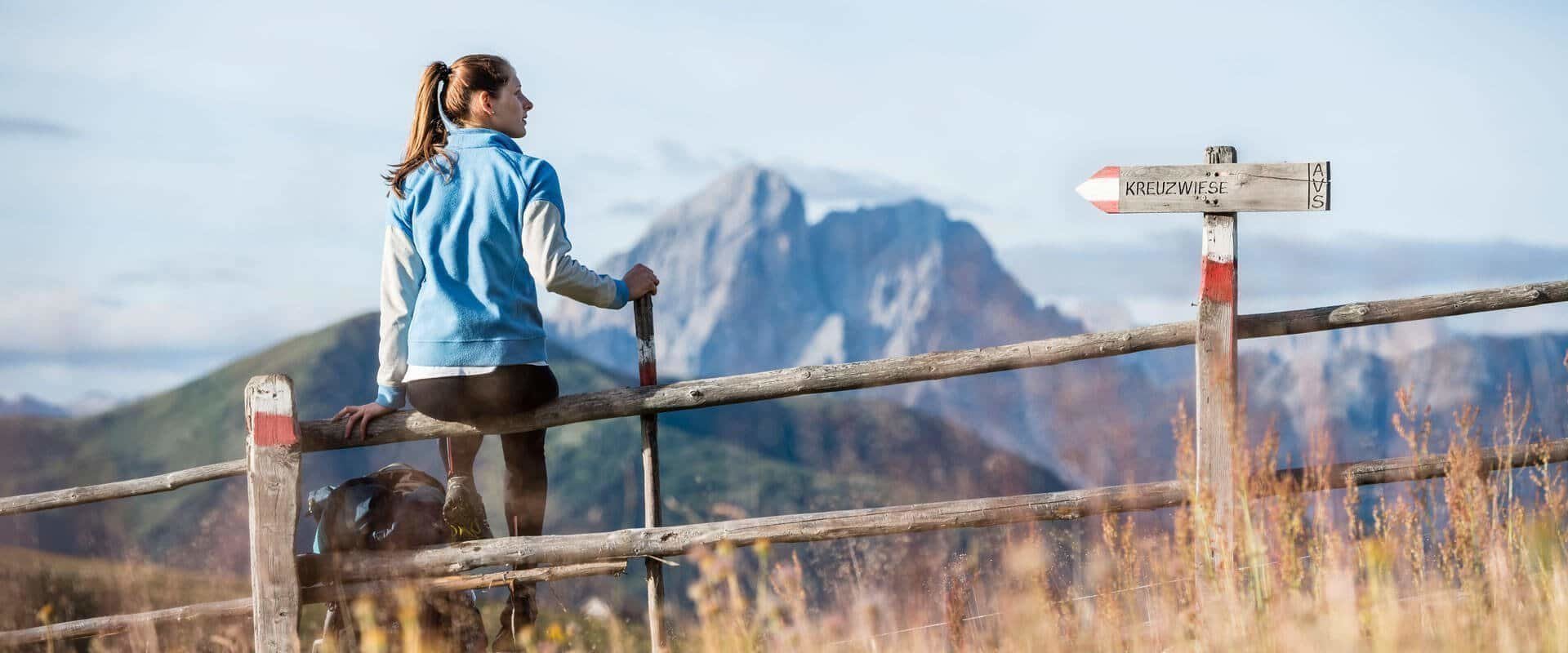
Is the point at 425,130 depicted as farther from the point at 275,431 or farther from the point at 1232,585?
the point at 1232,585

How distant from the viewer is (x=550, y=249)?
356 centimetres

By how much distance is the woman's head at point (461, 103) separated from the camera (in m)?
3.77

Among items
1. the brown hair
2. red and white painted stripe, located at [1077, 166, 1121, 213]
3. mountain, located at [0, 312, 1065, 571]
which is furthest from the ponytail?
mountain, located at [0, 312, 1065, 571]

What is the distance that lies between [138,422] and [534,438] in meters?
138

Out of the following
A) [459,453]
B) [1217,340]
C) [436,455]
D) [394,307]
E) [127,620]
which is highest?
[436,455]

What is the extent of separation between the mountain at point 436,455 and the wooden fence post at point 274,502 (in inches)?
3161

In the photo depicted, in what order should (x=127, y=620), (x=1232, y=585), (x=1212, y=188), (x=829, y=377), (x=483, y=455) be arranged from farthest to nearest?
(x=483, y=455)
(x=127, y=620)
(x=1212, y=188)
(x=829, y=377)
(x=1232, y=585)

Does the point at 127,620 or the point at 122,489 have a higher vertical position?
the point at 122,489

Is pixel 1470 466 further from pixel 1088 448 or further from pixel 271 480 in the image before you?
pixel 271 480

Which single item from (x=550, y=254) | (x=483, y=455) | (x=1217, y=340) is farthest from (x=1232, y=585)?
(x=483, y=455)

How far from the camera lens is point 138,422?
12612cm

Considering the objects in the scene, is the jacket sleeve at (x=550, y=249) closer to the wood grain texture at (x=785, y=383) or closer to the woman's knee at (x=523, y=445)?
the wood grain texture at (x=785, y=383)

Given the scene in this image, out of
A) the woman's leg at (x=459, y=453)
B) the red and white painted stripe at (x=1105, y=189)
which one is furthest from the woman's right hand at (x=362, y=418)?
the red and white painted stripe at (x=1105, y=189)

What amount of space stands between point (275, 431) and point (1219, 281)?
3015mm
